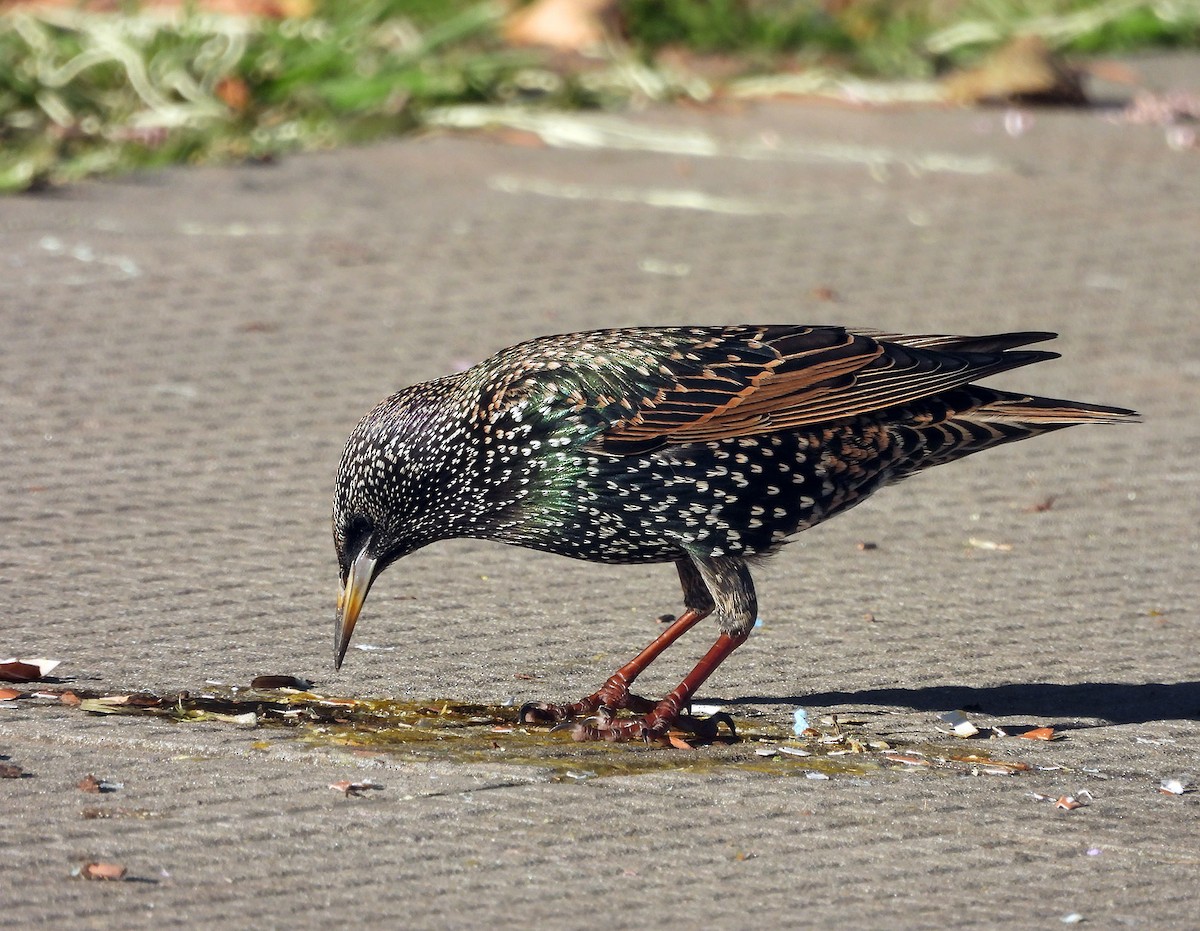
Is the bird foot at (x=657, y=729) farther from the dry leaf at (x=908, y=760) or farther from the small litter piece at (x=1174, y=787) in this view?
the small litter piece at (x=1174, y=787)

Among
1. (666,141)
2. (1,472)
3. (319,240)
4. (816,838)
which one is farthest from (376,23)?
(816,838)

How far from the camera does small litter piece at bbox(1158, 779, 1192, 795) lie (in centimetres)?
383

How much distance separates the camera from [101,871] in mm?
3164

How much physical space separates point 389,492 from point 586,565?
1172mm

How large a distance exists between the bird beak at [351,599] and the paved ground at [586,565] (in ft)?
0.30

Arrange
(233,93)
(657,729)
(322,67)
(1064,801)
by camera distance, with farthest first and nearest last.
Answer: (322,67), (233,93), (657,729), (1064,801)

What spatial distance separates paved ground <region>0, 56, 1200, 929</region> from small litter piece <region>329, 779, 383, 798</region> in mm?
26

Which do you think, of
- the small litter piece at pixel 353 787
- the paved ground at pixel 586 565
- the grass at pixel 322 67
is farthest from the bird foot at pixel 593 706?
the grass at pixel 322 67

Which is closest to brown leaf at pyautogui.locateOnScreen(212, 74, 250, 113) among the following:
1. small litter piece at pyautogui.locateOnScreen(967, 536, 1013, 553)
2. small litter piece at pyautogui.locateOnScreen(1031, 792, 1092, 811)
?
small litter piece at pyautogui.locateOnScreen(967, 536, 1013, 553)

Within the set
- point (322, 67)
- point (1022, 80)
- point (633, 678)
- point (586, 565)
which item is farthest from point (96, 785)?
point (1022, 80)

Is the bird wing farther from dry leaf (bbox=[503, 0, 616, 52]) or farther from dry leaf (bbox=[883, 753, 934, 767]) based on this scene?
dry leaf (bbox=[503, 0, 616, 52])

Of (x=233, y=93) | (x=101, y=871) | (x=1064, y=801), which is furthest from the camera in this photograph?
(x=233, y=93)

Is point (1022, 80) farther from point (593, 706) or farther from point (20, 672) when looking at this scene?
point (20, 672)

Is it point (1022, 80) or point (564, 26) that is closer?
point (1022, 80)
